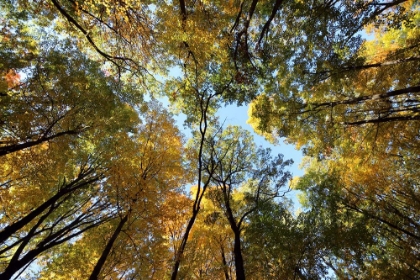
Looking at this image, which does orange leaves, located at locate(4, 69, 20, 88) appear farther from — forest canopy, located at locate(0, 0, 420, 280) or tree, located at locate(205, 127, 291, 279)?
tree, located at locate(205, 127, 291, 279)

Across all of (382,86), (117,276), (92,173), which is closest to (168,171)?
(92,173)

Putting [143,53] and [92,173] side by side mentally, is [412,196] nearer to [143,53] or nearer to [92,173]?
[143,53]

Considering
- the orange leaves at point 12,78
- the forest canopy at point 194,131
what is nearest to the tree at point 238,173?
the forest canopy at point 194,131

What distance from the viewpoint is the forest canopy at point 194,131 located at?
6.29 meters

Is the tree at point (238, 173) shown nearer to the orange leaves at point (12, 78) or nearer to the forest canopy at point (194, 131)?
the forest canopy at point (194, 131)

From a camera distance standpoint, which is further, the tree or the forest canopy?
the tree

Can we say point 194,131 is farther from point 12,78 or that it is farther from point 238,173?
point 12,78

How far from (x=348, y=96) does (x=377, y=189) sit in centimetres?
404

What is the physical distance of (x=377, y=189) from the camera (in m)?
9.15

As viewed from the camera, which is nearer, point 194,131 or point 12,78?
point 12,78

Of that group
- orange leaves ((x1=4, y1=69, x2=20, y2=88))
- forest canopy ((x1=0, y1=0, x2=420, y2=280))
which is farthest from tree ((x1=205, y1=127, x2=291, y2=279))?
orange leaves ((x1=4, y1=69, x2=20, y2=88))

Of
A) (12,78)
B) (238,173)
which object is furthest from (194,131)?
(12,78)

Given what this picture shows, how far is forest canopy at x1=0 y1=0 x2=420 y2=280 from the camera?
629 centimetres

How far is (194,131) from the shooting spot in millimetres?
10250
